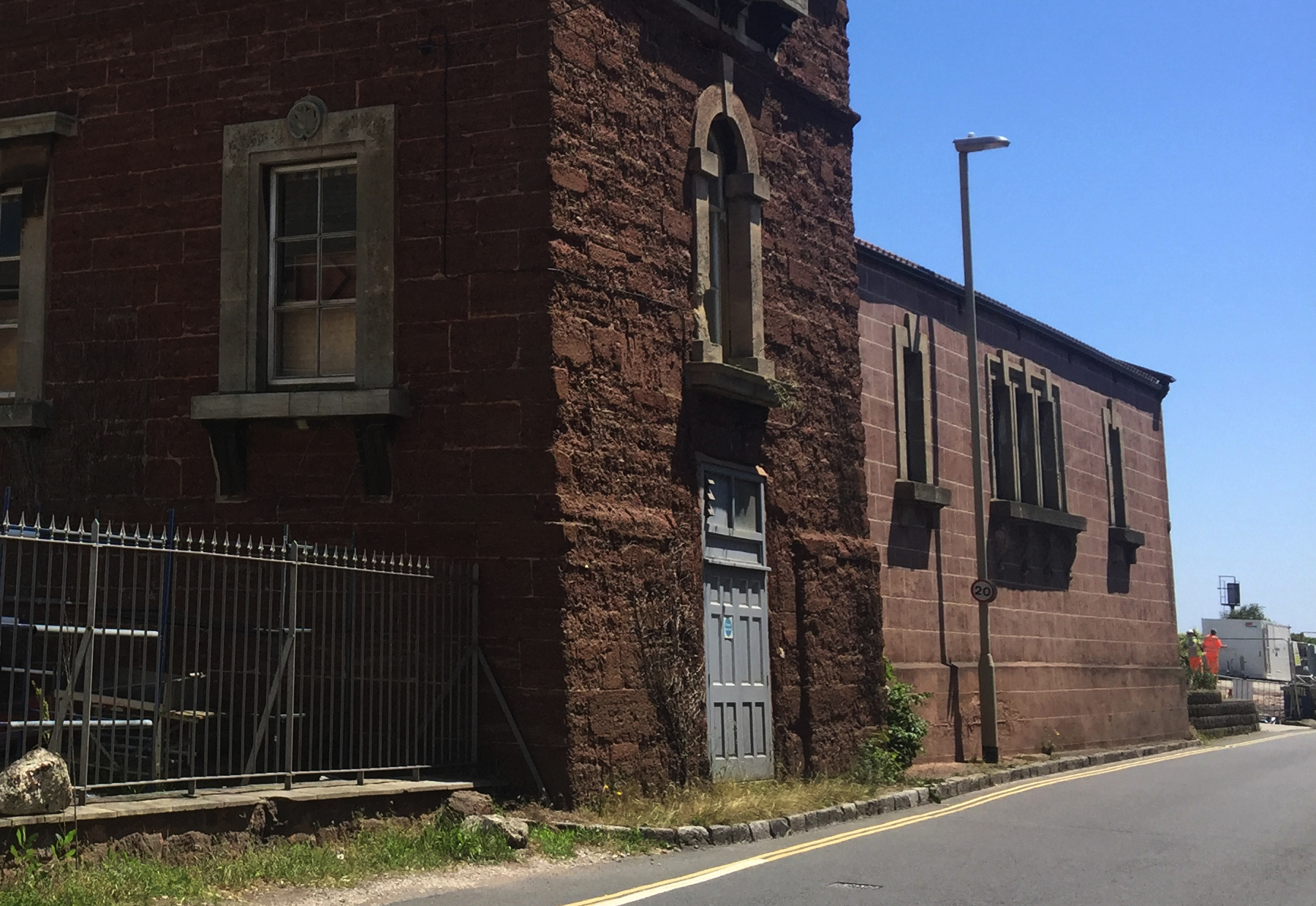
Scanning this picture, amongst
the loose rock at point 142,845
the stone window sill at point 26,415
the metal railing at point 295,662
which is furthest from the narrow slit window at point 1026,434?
the loose rock at point 142,845

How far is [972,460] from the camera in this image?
2205cm

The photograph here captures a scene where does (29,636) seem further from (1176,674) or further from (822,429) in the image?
(1176,674)

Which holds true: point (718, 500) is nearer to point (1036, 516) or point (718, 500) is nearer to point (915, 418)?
point (915, 418)

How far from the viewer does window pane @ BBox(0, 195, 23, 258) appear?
13781mm

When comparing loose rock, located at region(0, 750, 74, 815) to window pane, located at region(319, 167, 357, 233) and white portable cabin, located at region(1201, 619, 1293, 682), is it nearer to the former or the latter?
window pane, located at region(319, 167, 357, 233)

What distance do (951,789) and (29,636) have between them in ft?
34.5

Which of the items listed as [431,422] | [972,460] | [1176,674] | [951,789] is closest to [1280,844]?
[951,789]

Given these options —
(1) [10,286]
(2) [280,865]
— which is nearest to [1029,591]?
(1) [10,286]

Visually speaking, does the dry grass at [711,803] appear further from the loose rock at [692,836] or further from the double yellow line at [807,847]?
the double yellow line at [807,847]

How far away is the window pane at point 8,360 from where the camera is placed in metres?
13.6

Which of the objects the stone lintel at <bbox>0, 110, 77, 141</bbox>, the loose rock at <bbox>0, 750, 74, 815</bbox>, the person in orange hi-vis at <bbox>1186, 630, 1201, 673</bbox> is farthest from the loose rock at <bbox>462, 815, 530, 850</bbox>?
the person in orange hi-vis at <bbox>1186, 630, 1201, 673</bbox>

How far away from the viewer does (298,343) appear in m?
12.8

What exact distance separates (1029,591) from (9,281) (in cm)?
1623

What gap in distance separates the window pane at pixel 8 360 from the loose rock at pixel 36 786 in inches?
253
